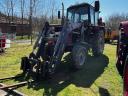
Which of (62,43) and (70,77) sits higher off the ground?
(62,43)

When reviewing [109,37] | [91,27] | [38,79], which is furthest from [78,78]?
[109,37]

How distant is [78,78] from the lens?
896cm

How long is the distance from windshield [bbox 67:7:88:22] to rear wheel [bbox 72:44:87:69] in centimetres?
203

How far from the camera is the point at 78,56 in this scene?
9820 mm

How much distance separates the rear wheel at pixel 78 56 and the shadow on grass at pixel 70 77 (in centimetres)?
25

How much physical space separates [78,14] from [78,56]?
285 cm

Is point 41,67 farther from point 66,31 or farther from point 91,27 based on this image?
point 91,27

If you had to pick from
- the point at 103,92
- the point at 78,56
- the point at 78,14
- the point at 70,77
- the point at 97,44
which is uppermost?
the point at 78,14

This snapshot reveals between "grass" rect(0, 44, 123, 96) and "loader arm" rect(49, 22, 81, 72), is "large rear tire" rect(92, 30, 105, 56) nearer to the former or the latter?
"grass" rect(0, 44, 123, 96)

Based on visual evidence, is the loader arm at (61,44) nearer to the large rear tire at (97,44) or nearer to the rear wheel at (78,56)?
the rear wheel at (78,56)

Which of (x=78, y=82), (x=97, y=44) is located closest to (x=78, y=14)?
(x=97, y=44)

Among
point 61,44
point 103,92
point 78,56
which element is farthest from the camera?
point 78,56

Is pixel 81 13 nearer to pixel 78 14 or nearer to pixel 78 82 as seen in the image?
pixel 78 14

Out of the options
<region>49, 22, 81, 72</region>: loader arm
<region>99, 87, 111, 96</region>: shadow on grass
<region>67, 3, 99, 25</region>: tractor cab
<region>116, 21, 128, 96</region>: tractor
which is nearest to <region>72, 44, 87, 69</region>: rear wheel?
<region>49, 22, 81, 72</region>: loader arm
